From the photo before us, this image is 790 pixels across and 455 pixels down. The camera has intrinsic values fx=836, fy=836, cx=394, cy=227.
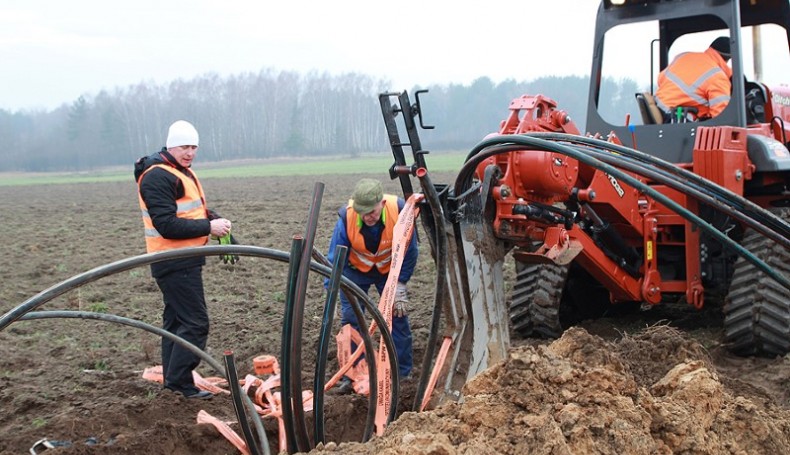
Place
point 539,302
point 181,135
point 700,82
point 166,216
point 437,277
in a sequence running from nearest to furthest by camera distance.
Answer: point 437,277 < point 166,216 < point 181,135 < point 700,82 < point 539,302

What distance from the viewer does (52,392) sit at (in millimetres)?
6227

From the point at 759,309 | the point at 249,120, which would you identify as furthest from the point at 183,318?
the point at 249,120

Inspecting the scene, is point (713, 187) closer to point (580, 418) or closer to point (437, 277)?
point (580, 418)

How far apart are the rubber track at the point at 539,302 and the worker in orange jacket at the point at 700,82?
156 cm

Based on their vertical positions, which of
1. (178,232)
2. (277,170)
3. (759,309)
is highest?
(178,232)

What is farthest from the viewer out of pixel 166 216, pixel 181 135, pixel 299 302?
pixel 181 135

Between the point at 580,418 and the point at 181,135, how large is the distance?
367 centimetres

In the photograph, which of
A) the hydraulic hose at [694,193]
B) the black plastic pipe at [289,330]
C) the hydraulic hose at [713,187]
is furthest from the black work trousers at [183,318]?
the hydraulic hose at [694,193]

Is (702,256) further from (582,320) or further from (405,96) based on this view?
(405,96)

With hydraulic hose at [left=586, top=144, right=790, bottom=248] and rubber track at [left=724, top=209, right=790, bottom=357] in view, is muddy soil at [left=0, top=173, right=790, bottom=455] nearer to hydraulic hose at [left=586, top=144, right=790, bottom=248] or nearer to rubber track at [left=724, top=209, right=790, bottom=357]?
rubber track at [left=724, top=209, right=790, bottom=357]

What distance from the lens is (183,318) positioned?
5750 millimetres

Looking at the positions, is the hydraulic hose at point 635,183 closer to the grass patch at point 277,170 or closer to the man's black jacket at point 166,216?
the man's black jacket at point 166,216

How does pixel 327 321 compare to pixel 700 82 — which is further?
pixel 700 82

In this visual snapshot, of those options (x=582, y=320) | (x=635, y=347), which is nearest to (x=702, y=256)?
(x=582, y=320)
